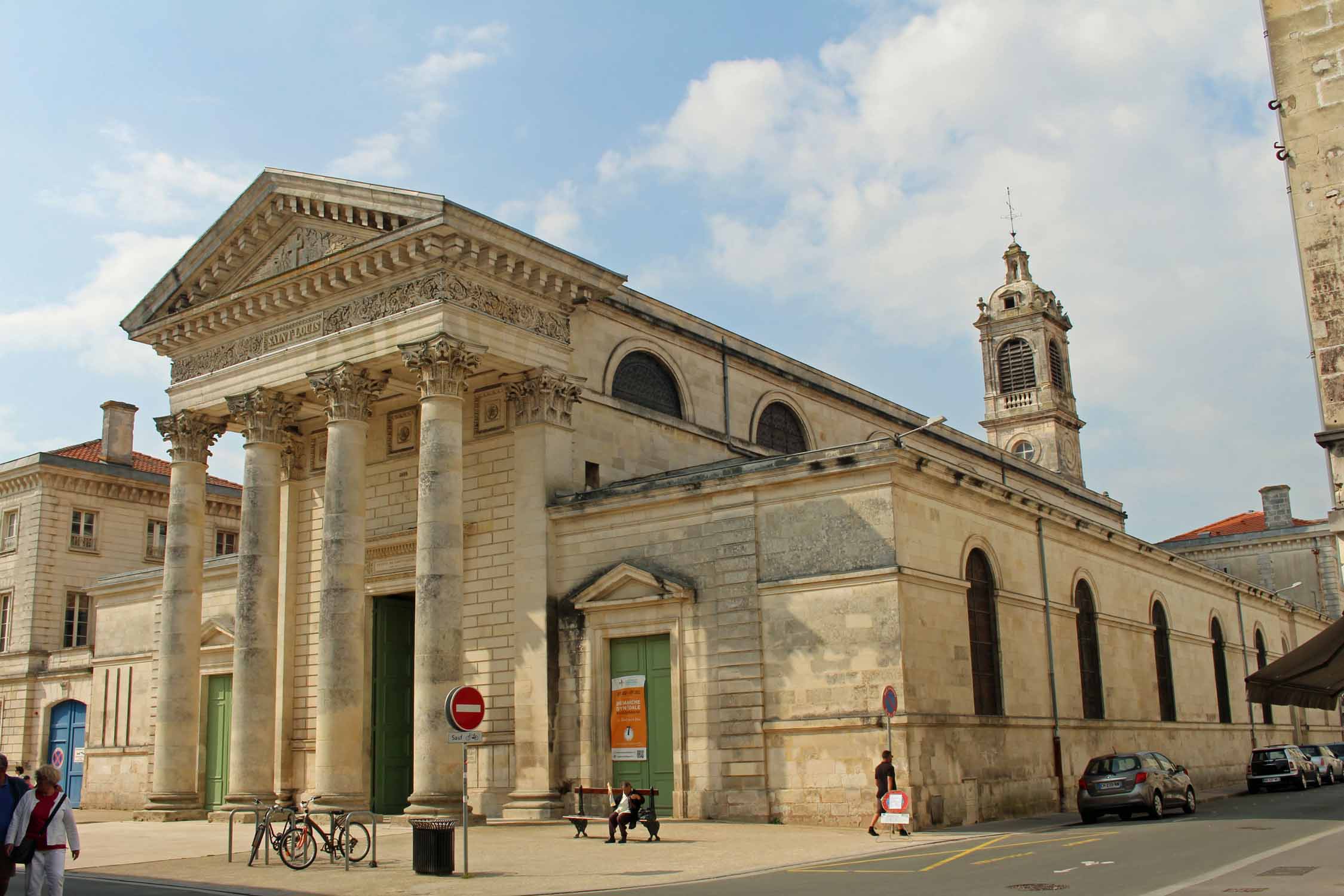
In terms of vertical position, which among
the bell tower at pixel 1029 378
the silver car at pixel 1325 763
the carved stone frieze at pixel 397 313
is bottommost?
the silver car at pixel 1325 763

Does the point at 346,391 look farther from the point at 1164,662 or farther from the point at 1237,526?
the point at 1237,526

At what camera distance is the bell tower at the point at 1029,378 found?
61.0 m

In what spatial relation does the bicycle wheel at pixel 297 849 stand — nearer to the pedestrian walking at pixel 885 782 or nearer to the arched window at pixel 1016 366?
the pedestrian walking at pixel 885 782

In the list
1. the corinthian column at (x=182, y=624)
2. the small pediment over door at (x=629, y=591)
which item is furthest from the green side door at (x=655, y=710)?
the corinthian column at (x=182, y=624)

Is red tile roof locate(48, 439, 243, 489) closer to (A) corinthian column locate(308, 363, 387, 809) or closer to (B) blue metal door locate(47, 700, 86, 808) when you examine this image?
(B) blue metal door locate(47, 700, 86, 808)

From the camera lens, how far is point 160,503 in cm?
4631

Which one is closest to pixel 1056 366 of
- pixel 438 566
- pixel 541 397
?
pixel 541 397

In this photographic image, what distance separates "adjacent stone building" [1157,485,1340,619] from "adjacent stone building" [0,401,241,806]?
151ft

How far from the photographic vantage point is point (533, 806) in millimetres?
24375

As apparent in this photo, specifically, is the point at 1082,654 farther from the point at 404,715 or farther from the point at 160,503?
the point at 160,503

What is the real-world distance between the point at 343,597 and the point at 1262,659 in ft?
107

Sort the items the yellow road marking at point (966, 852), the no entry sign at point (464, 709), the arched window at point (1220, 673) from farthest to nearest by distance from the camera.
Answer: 1. the arched window at point (1220, 673)
2. the no entry sign at point (464, 709)
3. the yellow road marking at point (966, 852)

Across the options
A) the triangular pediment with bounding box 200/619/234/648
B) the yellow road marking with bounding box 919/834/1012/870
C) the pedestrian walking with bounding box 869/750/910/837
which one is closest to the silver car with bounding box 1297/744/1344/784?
the yellow road marking with bounding box 919/834/1012/870

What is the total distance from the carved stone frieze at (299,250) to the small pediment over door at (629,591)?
883 cm
